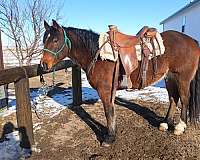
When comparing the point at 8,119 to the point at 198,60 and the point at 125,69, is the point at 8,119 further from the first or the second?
A: the point at 198,60

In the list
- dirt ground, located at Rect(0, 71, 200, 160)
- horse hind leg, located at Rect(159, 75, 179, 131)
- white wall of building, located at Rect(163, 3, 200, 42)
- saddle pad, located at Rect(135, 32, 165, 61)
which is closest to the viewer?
dirt ground, located at Rect(0, 71, 200, 160)

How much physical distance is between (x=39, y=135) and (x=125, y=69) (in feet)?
5.69

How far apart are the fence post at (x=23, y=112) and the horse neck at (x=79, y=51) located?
0.78 metres

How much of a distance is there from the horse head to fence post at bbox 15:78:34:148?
15.9 inches

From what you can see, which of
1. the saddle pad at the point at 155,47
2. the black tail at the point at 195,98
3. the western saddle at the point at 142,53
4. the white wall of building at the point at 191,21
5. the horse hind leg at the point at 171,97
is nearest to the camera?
the western saddle at the point at 142,53

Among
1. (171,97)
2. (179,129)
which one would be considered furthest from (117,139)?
(171,97)

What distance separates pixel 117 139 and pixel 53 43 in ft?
5.46

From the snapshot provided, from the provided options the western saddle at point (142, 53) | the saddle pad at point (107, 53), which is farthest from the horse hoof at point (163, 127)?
the saddle pad at point (107, 53)

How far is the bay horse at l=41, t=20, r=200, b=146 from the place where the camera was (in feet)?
11.4

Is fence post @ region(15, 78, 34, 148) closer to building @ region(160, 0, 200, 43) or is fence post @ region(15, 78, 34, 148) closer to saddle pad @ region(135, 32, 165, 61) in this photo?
saddle pad @ region(135, 32, 165, 61)

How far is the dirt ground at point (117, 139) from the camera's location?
3.29 metres

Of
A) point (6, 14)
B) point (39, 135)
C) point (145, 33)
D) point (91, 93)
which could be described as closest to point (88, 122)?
point (39, 135)

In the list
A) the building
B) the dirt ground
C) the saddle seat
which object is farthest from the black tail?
the building

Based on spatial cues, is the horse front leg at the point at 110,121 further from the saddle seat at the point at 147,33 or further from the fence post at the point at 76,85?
the fence post at the point at 76,85
